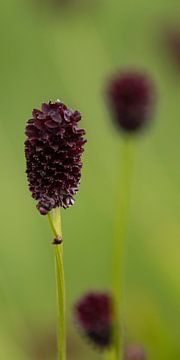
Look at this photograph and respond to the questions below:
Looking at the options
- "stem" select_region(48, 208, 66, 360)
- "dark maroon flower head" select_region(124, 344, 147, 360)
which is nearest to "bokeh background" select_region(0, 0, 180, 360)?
"dark maroon flower head" select_region(124, 344, 147, 360)

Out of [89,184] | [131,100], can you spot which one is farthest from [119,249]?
[89,184]

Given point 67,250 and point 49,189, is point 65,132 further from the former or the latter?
point 67,250

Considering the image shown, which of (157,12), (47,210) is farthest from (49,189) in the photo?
(157,12)

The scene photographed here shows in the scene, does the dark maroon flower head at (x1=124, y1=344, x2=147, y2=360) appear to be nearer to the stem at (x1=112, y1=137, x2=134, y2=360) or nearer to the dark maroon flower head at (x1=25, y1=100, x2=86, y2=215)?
the stem at (x1=112, y1=137, x2=134, y2=360)

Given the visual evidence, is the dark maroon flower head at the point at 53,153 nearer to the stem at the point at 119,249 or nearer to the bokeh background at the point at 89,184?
the stem at the point at 119,249

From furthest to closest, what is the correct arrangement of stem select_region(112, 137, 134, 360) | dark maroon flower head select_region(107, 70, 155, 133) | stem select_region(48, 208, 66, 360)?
1. dark maroon flower head select_region(107, 70, 155, 133)
2. stem select_region(112, 137, 134, 360)
3. stem select_region(48, 208, 66, 360)

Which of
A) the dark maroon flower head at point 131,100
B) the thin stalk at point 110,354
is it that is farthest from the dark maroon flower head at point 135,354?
the dark maroon flower head at point 131,100

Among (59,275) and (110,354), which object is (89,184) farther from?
(59,275)
